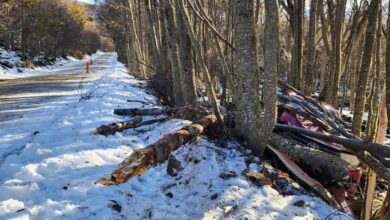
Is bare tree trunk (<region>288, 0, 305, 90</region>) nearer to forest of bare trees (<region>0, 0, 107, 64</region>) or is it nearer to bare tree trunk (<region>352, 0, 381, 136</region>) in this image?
bare tree trunk (<region>352, 0, 381, 136</region>)

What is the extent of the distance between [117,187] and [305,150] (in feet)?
9.35

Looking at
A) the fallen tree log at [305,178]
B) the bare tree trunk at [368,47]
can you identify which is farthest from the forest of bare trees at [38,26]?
the fallen tree log at [305,178]

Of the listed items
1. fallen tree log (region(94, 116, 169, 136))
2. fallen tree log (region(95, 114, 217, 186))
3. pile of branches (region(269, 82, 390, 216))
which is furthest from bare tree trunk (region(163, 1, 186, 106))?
fallen tree log (region(95, 114, 217, 186))

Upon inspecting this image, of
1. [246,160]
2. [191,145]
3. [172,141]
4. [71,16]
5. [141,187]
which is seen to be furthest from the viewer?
[71,16]

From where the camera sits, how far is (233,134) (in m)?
6.70

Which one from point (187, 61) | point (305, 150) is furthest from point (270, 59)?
point (187, 61)

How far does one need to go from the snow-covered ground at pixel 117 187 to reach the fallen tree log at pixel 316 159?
22.9 inches

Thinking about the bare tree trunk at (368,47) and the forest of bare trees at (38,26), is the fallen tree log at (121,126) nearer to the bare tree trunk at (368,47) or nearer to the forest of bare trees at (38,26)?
the bare tree trunk at (368,47)

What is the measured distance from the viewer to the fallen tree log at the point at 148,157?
13.1ft

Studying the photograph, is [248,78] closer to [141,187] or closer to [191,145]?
[191,145]

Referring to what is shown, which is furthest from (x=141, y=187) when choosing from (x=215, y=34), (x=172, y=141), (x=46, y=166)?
(x=215, y=34)

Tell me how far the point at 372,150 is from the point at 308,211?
116 centimetres

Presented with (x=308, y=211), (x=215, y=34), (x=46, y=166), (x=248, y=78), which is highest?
(x=215, y=34)

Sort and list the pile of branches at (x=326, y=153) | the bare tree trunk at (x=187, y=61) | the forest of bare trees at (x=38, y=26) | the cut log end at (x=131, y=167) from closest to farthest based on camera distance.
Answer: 1. the cut log end at (x=131, y=167)
2. the pile of branches at (x=326, y=153)
3. the bare tree trunk at (x=187, y=61)
4. the forest of bare trees at (x=38, y=26)
